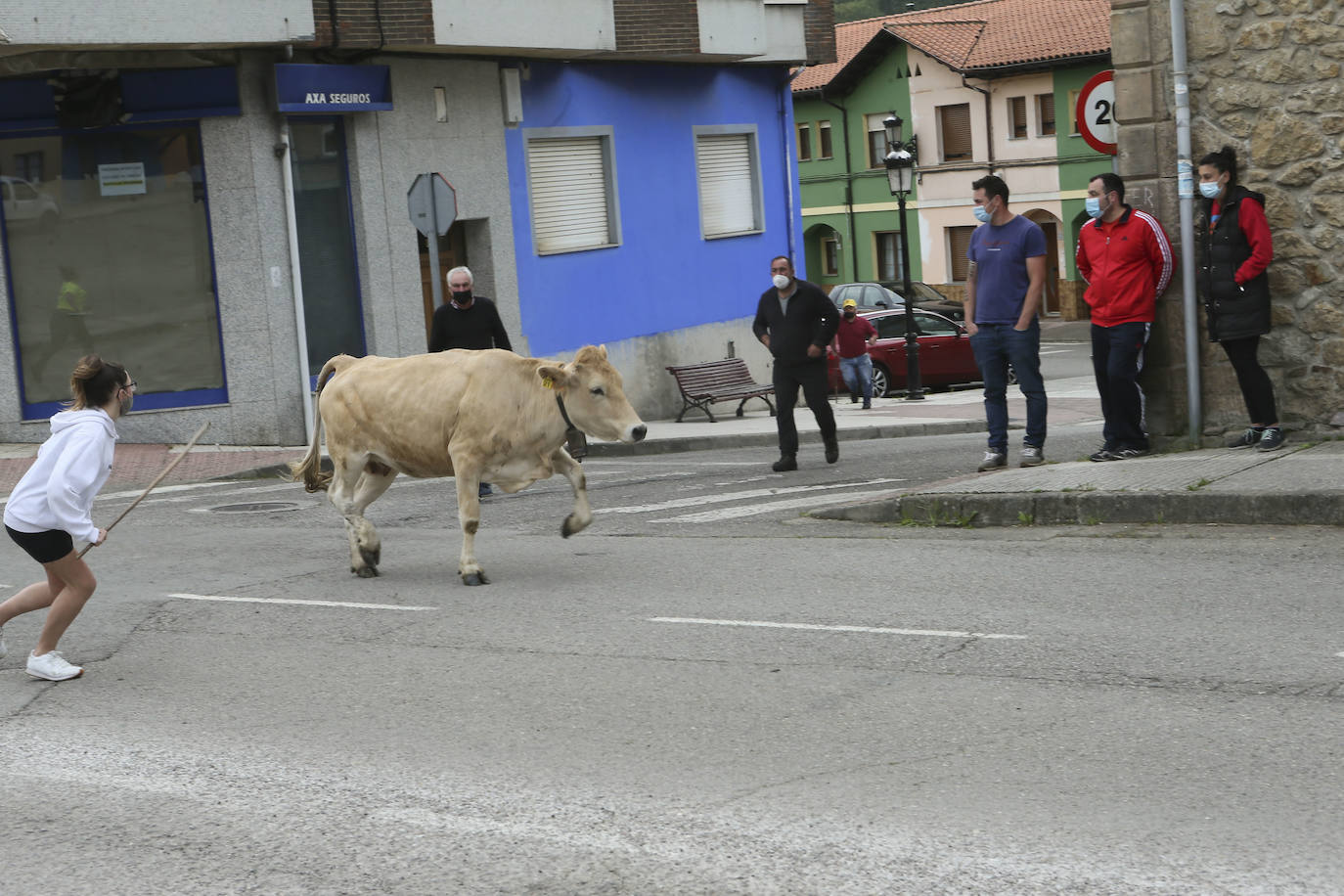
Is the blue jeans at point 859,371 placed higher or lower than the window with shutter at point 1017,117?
lower

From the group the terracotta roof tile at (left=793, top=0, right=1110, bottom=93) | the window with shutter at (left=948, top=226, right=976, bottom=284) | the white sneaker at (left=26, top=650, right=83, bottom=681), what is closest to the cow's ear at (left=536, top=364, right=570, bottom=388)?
the white sneaker at (left=26, top=650, right=83, bottom=681)

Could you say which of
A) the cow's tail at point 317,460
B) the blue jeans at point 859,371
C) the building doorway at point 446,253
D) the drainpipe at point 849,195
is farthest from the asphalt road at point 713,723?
the drainpipe at point 849,195

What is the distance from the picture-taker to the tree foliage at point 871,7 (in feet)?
292

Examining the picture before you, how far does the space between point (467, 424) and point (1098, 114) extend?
6300 mm

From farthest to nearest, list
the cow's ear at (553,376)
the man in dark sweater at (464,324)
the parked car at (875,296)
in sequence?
the parked car at (875,296) < the man in dark sweater at (464,324) < the cow's ear at (553,376)

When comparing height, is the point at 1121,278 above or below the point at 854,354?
above

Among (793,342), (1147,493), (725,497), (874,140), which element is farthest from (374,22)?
(874,140)

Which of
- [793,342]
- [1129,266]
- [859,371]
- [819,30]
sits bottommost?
[859,371]

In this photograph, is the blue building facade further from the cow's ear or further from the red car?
the cow's ear

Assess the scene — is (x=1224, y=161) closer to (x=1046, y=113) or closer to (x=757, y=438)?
(x=757, y=438)

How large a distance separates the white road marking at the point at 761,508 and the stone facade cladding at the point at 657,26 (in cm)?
1272

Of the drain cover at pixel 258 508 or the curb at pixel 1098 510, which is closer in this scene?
the curb at pixel 1098 510

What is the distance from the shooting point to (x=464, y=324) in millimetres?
14266

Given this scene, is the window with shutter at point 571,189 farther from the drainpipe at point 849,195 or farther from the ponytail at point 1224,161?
the drainpipe at point 849,195
